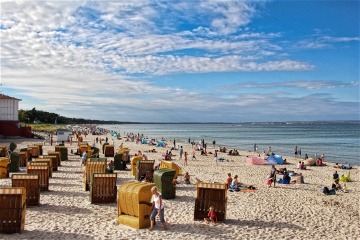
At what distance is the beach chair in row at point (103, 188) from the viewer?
1266 centimetres

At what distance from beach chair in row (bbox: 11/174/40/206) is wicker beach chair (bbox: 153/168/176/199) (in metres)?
4.19

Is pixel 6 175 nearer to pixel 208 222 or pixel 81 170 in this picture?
pixel 81 170

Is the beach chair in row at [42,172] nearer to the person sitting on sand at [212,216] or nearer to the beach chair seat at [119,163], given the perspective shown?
the beach chair seat at [119,163]

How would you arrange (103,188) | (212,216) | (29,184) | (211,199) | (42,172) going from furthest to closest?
(42,172) < (103,188) < (29,184) < (211,199) < (212,216)

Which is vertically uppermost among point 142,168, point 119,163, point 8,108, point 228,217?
point 8,108

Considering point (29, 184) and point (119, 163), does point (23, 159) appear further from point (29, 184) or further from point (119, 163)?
point (29, 184)

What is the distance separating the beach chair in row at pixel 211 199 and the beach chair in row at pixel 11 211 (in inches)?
187

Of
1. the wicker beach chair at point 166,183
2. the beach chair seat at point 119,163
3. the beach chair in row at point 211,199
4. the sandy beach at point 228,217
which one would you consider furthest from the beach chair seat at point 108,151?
the beach chair in row at point 211,199

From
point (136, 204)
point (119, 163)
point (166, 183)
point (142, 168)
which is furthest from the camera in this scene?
point (119, 163)

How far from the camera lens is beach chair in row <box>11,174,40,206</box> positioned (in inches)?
469

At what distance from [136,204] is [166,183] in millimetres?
4046

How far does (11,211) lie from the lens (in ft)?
30.2

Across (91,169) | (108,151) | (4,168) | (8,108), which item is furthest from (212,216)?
(8,108)

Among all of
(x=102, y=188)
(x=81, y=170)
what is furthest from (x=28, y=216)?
(x=81, y=170)
